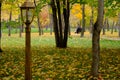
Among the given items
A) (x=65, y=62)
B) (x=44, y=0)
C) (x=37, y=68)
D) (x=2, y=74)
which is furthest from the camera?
(x=44, y=0)

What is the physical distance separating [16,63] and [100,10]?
6.09 m

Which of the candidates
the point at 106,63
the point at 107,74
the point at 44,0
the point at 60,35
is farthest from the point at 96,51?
the point at 60,35

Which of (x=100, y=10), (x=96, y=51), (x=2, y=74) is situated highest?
(x=100, y=10)

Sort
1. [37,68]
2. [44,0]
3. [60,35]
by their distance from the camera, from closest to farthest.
→ 1. [37,68]
2. [44,0]
3. [60,35]

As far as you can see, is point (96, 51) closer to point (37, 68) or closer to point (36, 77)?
point (36, 77)

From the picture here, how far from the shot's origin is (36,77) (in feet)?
39.1

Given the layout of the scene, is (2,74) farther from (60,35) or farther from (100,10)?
(60,35)

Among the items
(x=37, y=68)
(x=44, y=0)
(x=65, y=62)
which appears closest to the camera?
(x=37, y=68)

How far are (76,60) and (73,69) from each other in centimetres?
231

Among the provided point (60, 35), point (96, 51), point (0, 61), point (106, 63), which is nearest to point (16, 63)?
point (0, 61)

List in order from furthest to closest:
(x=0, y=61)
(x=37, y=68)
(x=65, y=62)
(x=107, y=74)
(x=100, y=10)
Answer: (x=0, y=61)
(x=65, y=62)
(x=37, y=68)
(x=107, y=74)
(x=100, y=10)

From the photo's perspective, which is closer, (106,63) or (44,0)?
(106,63)

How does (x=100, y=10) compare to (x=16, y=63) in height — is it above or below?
above

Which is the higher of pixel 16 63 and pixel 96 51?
pixel 96 51
